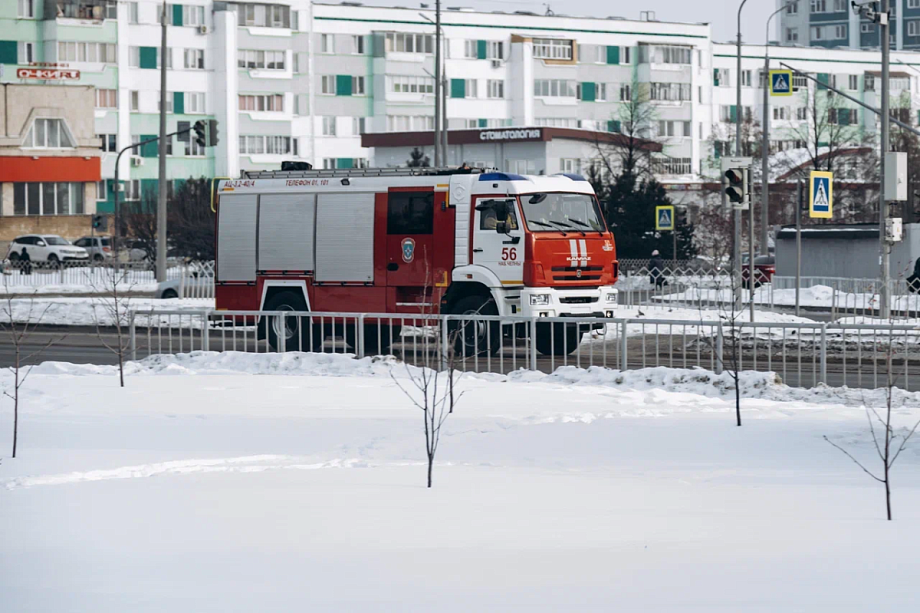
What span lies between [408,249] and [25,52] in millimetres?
63803

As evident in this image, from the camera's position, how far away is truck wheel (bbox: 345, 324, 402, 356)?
18.9m

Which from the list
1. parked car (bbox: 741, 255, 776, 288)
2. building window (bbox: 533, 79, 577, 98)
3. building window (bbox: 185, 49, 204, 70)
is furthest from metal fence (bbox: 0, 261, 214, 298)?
building window (bbox: 533, 79, 577, 98)

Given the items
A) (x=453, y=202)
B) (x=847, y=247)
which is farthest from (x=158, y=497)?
(x=847, y=247)

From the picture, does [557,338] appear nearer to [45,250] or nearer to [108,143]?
[45,250]

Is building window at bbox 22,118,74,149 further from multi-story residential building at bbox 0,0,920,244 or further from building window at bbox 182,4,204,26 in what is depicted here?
building window at bbox 182,4,204,26

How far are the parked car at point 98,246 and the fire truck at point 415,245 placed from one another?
1682 inches

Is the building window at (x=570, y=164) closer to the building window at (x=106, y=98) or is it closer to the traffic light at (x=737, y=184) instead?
the building window at (x=106, y=98)

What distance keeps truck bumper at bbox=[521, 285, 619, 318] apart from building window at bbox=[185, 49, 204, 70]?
6534 centimetres

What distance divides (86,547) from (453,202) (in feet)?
44.5

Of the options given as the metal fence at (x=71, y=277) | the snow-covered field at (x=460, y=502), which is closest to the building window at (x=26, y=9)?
the metal fence at (x=71, y=277)

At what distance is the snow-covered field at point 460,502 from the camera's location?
6812mm

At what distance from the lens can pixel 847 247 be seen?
40031mm

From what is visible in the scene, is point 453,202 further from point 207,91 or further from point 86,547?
point 207,91

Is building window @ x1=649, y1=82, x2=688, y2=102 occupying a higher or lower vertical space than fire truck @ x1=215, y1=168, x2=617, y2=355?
higher
